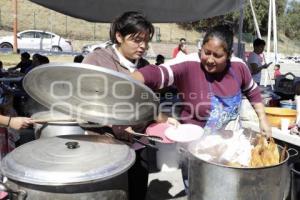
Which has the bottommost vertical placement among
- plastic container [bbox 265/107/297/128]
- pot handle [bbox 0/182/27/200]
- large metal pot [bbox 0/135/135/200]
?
pot handle [bbox 0/182/27/200]

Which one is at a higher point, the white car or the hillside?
the hillside

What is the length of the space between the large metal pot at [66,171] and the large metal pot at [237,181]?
36 cm

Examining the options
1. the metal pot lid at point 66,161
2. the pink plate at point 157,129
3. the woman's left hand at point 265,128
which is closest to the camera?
the metal pot lid at point 66,161

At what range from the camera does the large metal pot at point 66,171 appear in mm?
1590

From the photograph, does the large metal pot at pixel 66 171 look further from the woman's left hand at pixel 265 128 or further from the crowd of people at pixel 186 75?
the woman's left hand at pixel 265 128

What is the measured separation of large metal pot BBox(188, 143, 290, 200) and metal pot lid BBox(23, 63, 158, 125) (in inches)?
14.8

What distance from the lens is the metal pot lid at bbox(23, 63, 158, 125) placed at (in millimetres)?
1684

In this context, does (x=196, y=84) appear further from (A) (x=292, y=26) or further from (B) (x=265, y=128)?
(A) (x=292, y=26)

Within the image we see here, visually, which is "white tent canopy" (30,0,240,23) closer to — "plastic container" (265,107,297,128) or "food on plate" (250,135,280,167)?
"plastic container" (265,107,297,128)

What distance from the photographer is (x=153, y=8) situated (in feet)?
16.0

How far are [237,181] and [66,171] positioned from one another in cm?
74

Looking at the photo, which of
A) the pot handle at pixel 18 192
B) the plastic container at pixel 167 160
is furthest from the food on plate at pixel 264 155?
the plastic container at pixel 167 160

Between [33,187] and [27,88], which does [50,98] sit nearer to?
[27,88]

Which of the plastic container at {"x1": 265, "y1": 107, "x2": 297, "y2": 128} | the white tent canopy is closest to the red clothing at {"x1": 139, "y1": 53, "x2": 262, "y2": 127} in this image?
the plastic container at {"x1": 265, "y1": 107, "x2": 297, "y2": 128}
